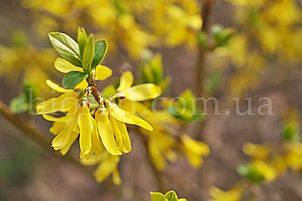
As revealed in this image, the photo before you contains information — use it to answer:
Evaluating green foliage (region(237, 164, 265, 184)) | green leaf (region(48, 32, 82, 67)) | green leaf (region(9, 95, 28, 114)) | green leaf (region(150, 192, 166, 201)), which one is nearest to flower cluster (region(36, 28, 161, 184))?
green leaf (region(48, 32, 82, 67))

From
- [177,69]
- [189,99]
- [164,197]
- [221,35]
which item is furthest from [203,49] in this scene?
[177,69]

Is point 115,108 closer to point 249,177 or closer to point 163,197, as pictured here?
point 163,197

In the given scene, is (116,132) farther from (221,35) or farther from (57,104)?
(221,35)

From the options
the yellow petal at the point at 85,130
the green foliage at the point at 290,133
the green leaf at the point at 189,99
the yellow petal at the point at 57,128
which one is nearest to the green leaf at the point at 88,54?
the yellow petal at the point at 85,130

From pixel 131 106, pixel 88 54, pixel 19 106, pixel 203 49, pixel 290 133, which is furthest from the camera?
pixel 290 133

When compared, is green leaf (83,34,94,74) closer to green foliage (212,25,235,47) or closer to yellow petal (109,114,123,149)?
yellow petal (109,114,123,149)

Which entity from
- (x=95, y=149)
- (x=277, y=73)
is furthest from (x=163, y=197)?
(x=277, y=73)
